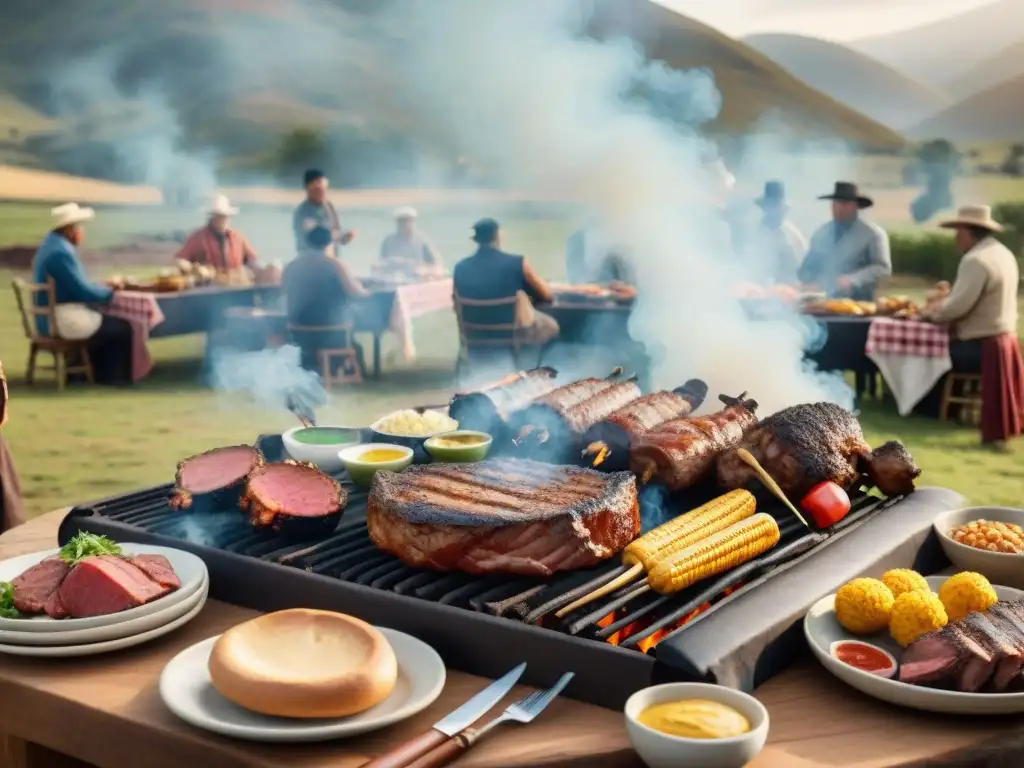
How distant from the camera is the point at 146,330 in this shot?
12.2 metres

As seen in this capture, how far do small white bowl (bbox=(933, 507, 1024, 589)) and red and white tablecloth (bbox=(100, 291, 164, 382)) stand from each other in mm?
10630

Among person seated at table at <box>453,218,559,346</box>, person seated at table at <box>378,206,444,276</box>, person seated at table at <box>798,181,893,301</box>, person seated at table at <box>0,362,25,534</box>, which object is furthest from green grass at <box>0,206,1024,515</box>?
person seated at table at <box>0,362,25,534</box>

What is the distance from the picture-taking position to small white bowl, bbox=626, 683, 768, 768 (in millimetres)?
1800

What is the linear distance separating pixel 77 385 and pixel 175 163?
17.5 metres

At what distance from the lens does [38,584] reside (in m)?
2.47

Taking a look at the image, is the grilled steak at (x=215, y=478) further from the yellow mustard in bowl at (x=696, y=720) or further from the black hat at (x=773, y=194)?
the black hat at (x=773, y=194)

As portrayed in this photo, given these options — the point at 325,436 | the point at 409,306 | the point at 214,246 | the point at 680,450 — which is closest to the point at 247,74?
the point at 214,246

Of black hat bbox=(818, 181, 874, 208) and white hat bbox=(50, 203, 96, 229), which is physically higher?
white hat bbox=(50, 203, 96, 229)

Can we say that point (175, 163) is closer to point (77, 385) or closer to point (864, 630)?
point (77, 385)

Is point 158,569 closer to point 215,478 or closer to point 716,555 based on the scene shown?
point 215,478

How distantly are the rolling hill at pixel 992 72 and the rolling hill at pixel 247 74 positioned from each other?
2024mm

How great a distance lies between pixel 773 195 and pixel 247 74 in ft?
80.1

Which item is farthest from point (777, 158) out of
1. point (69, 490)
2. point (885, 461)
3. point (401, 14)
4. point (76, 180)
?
point (885, 461)

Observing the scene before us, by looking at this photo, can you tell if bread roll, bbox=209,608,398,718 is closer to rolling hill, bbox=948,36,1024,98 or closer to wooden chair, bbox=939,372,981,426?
wooden chair, bbox=939,372,981,426
